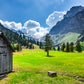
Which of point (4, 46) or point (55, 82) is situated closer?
point (55, 82)

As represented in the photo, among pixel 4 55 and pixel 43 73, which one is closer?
pixel 4 55

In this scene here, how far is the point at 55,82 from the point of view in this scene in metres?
13.3

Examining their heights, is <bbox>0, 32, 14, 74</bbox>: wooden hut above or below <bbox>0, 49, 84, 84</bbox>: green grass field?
above

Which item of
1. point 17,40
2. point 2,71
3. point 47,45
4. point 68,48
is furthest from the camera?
point 17,40

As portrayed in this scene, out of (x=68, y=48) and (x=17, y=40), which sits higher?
(x=17, y=40)

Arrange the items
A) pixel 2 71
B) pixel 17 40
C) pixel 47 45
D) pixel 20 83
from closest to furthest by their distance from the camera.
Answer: pixel 20 83 → pixel 2 71 → pixel 47 45 → pixel 17 40

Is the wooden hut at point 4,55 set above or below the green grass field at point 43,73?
above

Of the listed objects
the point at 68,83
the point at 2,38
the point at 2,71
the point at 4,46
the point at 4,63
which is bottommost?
the point at 68,83

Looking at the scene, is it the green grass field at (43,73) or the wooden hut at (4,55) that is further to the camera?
the wooden hut at (4,55)

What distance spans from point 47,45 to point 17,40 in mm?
146843

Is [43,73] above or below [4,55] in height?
below

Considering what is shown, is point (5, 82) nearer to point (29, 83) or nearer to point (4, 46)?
point (29, 83)

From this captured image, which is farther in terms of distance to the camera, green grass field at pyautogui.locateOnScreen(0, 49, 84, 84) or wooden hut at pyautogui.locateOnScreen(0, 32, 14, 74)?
wooden hut at pyautogui.locateOnScreen(0, 32, 14, 74)

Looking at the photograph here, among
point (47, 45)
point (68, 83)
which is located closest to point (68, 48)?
point (47, 45)
